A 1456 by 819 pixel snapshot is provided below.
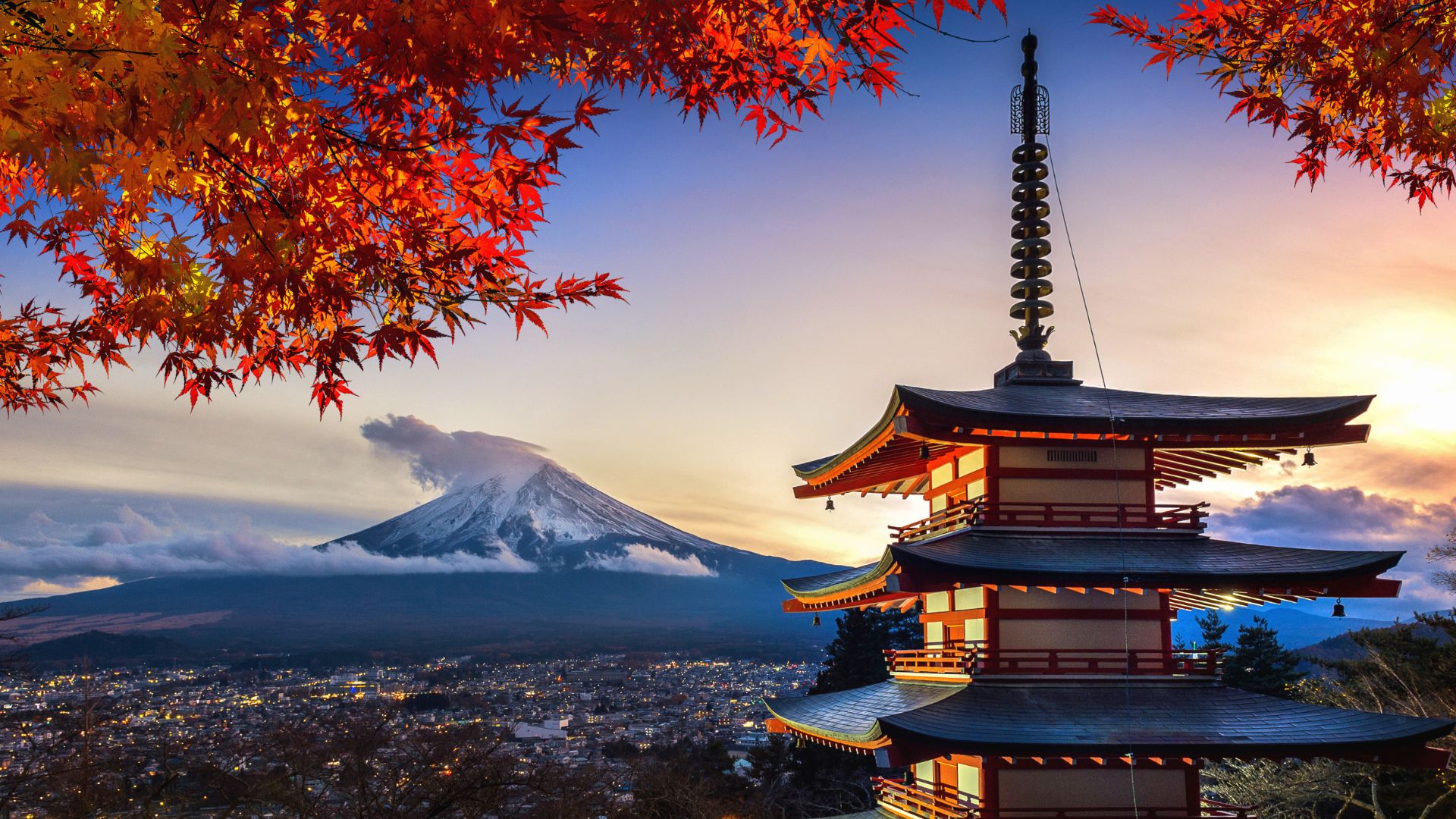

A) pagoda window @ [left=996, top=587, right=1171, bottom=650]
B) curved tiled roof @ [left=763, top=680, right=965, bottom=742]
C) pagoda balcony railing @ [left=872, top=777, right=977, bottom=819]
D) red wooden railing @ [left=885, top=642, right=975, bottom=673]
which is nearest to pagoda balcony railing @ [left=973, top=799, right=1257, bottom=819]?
pagoda balcony railing @ [left=872, top=777, right=977, bottom=819]

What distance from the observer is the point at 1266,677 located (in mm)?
37719

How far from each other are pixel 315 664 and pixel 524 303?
80.9 metres

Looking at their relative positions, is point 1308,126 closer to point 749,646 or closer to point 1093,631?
point 1093,631

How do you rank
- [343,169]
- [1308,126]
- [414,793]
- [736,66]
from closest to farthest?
[343,169] → [736,66] → [1308,126] → [414,793]

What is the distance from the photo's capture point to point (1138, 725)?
39.3 feet

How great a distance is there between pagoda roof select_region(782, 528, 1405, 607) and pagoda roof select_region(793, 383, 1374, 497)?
1273 mm

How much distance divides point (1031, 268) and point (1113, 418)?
366 cm

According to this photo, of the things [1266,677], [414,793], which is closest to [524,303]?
[414,793]

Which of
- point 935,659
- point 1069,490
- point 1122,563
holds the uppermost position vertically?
point 1069,490

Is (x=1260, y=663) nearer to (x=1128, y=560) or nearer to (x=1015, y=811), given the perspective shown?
(x=1128, y=560)

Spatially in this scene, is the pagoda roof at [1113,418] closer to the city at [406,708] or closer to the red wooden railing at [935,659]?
the red wooden railing at [935,659]

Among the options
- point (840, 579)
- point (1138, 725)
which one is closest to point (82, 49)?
point (1138, 725)

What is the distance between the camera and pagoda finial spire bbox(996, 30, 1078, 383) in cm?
1521

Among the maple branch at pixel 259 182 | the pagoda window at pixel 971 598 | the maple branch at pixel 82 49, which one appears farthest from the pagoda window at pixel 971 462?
the maple branch at pixel 82 49
